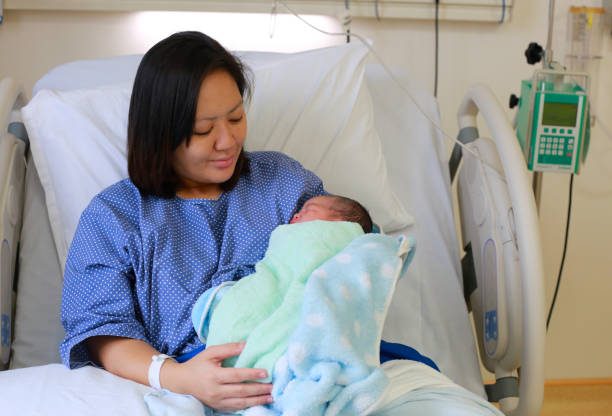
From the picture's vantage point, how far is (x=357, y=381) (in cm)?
100

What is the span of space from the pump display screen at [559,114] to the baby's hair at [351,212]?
0.76 m

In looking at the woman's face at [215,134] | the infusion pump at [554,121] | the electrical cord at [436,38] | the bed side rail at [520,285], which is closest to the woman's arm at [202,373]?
the woman's face at [215,134]

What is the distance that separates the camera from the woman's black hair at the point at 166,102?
135cm

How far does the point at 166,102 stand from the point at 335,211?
0.40 m

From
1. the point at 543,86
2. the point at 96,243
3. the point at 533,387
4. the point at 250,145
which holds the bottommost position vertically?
the point at 533,387

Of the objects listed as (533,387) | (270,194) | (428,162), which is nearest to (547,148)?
(428,162)

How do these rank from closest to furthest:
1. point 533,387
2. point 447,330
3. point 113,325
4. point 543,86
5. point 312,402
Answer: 1. point 312,402
2. point 113,325
3. point 533,387
4. point 447,330
5. point 543,86

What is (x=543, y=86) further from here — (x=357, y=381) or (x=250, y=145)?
(x=357, y=381)

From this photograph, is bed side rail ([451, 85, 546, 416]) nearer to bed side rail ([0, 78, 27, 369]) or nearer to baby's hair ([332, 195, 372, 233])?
baby's hair ([332, 195, 372, 233])

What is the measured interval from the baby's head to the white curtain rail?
99cm

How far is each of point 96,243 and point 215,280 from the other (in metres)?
0.25

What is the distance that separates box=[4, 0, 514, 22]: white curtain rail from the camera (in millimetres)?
2096

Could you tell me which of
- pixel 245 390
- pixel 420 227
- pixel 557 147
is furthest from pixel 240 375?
pixel 557 147

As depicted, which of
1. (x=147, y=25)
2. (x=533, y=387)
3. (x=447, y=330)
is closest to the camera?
(x=533, y=387)
